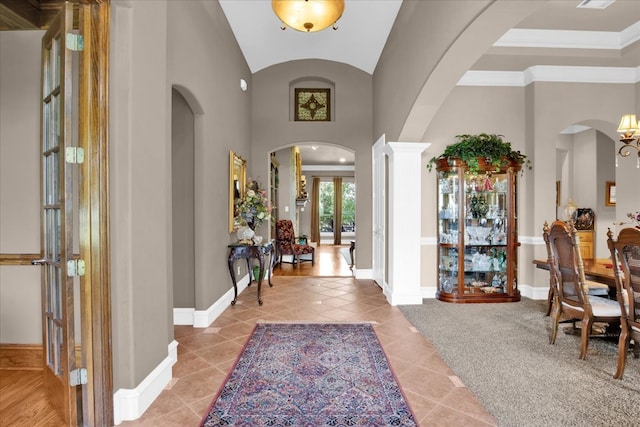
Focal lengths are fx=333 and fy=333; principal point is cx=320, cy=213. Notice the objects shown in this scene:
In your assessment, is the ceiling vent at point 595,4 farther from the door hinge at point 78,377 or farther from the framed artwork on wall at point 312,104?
the door hinge at point 78,377

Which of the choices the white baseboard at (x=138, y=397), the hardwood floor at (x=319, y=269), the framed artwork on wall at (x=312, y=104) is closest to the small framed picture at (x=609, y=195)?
the hardwood floor at (x=319, y=269)

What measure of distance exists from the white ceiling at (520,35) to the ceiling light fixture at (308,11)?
5.27ft

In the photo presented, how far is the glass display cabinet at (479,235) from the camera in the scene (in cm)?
451

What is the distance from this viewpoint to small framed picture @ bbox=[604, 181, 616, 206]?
257 inches

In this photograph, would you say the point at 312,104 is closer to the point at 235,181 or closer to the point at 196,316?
the point at 235,181

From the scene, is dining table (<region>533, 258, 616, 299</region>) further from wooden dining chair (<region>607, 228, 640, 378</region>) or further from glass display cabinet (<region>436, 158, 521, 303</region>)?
glass display cabinet (<region>436, 158, 521, 303</region>)

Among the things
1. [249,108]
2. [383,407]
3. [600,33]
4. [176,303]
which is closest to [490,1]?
[383,407]

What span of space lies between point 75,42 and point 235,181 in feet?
9.41

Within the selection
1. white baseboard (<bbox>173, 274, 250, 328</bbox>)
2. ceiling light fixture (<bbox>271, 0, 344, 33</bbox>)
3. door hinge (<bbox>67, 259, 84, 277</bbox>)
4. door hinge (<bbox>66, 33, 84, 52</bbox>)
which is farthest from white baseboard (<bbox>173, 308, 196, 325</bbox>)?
ceiling light fixture (<bbox>271, 0, 344, 33</bbox>)

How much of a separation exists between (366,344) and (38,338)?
108 inches

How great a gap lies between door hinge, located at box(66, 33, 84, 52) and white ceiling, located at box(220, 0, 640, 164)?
2.78 metres

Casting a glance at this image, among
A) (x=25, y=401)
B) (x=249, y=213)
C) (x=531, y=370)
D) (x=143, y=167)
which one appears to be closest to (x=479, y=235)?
(x=531, y=370)

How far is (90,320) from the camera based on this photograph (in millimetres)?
1854

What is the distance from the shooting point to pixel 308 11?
109 inches
